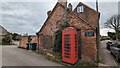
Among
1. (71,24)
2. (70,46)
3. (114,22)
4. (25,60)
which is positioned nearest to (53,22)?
(71,24)

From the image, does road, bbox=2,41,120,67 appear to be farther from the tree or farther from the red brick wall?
the tree

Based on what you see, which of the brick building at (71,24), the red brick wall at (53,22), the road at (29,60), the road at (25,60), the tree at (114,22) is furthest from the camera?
the tree at (114,22)

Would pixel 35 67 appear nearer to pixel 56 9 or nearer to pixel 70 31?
pixel 70 31

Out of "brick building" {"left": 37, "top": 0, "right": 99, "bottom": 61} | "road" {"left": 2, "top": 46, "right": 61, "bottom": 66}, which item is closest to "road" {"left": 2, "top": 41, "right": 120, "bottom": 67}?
"road" {"left": 2, "top": 46, "right": 61, "bottom": 66}

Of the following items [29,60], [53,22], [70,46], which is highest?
[53,22]

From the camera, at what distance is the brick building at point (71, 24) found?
10.9 metres

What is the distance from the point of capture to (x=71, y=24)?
40.1ft

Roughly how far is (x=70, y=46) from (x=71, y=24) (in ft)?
9.06

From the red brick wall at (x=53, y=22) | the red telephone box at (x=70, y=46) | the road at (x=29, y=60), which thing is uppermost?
the red brick wall at (x=53, y=22)

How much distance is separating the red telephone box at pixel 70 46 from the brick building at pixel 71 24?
4.42ft

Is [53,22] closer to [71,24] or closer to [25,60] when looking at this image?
[71,24]

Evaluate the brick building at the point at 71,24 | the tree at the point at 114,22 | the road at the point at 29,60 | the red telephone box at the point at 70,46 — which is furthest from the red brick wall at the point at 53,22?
the tree at the point at 114,22

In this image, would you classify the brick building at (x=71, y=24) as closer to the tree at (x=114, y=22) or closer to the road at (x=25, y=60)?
the road at (x=25, y=60)

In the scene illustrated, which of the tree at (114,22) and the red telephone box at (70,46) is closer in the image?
the red telephone box at (70,46)
